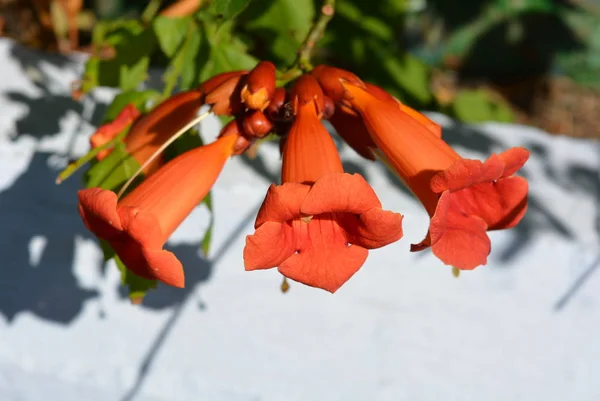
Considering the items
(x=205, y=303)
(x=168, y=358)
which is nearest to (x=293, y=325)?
(x=205, y=303)

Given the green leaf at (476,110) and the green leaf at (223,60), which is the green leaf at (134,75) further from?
the green leaf at (476,110)

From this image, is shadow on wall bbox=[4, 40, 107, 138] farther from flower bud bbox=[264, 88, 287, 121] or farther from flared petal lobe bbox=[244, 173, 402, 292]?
flared petal lobe bbox=[244, 173, 402, 292]

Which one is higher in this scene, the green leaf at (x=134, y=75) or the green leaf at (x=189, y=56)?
the green leaf at (x=189, y=56)

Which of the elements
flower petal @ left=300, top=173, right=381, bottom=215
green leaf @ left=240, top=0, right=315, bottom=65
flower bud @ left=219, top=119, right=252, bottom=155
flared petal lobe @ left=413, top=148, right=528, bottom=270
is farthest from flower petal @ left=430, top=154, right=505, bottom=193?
green leaf @ left=240, top=0, right=315, bottom=65

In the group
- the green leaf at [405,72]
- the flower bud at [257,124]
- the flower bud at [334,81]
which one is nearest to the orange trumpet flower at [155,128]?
the flower bud at [257,124]

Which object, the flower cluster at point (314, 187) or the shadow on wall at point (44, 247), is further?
the shadow on wall at point (44, 247)

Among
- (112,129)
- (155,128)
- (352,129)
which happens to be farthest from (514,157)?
(112,129)

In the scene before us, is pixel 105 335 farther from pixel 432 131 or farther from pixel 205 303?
pixel 432 131
